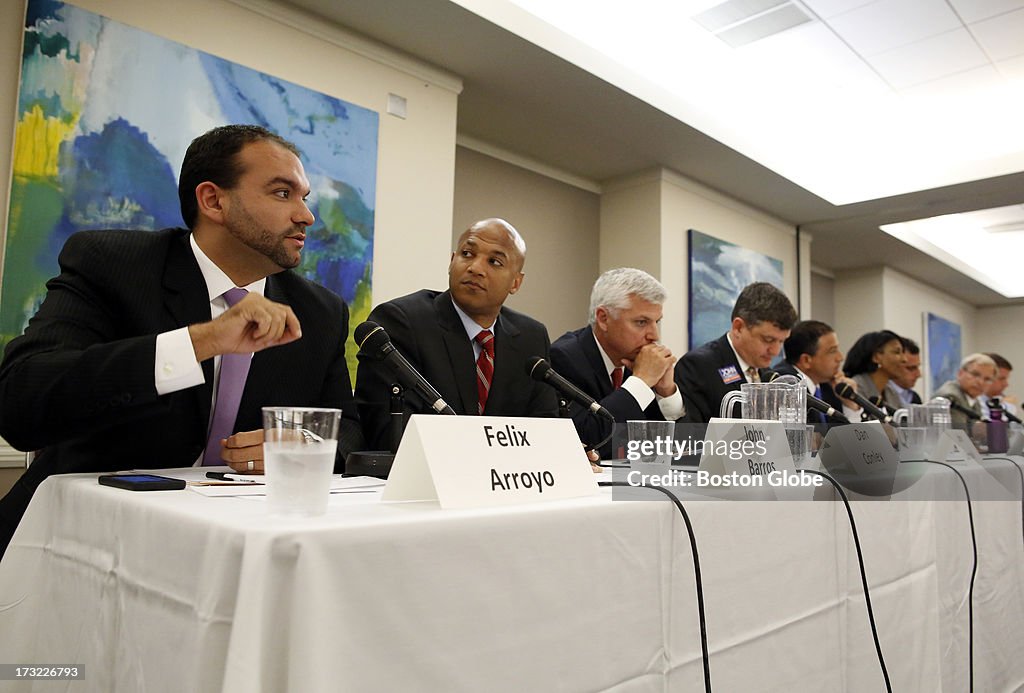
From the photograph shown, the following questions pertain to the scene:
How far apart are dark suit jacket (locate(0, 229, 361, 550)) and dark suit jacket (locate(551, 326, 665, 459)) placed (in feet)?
2.30

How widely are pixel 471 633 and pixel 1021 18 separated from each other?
4.39 m

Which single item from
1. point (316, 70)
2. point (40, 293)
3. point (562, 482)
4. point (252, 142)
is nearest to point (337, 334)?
point (252, 142)

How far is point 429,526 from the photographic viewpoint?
644 millimetres

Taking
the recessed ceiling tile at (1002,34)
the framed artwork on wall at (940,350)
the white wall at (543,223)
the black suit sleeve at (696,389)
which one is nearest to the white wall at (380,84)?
the white wall at (543,223)

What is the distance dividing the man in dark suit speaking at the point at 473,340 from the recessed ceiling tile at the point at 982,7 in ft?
9.94

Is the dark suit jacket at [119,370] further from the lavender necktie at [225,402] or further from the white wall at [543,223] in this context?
the white wall at [543,223]

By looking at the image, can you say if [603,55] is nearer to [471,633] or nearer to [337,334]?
[337,334]

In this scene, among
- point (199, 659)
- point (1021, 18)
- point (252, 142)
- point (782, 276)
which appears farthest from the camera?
point (782, 276)

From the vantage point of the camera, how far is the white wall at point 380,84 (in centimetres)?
279

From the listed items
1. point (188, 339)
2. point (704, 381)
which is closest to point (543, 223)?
point (704, 381)

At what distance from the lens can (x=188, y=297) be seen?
1.20 metres

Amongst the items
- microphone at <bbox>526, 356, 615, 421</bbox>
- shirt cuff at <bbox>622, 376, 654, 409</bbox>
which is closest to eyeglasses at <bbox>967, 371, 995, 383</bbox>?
shirt cuff at <bbox>622, 376, 654, 409</bbox>

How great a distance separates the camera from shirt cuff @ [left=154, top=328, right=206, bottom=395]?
93 cm

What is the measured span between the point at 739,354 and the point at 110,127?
2.41 metres
